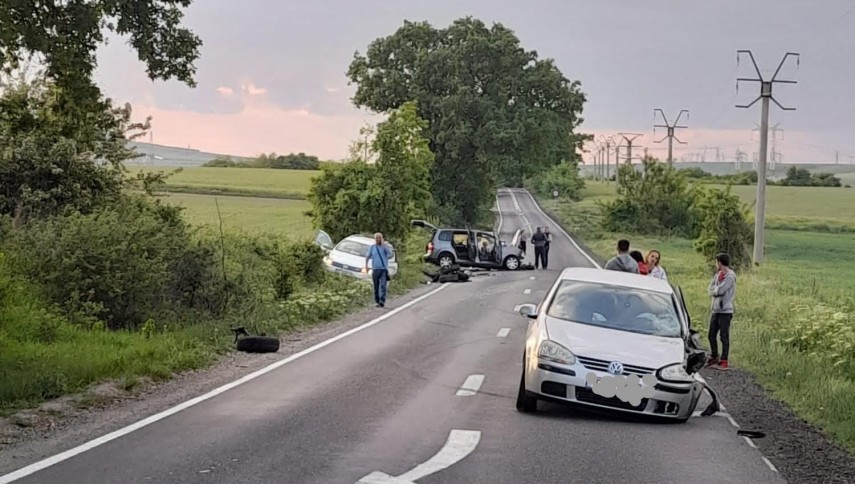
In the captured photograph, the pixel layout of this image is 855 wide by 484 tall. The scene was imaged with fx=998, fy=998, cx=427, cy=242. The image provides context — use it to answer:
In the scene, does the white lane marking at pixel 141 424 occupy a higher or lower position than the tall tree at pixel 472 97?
lower

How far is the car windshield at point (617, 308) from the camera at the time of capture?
1127cm

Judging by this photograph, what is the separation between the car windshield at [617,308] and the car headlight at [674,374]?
2.85 feet

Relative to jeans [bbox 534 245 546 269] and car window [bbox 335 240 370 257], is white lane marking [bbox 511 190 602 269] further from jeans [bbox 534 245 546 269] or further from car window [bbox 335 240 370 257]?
car window [bbox 335 240 370 257]

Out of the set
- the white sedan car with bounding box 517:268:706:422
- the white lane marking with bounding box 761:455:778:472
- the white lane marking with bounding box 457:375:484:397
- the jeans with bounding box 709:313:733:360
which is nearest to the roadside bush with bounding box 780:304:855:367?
the jeans with bounding box 709:313:733:360

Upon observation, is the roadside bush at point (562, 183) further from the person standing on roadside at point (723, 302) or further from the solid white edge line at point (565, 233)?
the person standing on roadside at point (723, 302)

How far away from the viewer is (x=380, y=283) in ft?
81.3

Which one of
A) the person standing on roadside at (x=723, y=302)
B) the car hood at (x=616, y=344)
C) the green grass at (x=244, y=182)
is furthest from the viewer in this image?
the green grass at (x=244, y=182)

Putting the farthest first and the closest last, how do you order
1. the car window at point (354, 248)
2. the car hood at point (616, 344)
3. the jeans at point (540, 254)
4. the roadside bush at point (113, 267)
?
1. the jeans at point (540, 254)
2. the car window at point (354, 248)
3. the roadside bush at point (113, 267)
4. the car hood at point (616, 344)


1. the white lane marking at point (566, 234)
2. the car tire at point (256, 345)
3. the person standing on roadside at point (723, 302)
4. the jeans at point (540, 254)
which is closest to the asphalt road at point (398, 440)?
the car tire at point (256, 345)

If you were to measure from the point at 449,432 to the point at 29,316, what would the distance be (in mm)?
6888

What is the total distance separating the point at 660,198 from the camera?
78375 millimetres

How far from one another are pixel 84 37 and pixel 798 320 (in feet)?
45.5

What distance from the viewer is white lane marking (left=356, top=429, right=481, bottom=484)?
24.0 ft

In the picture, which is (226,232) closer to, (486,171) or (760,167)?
(760,167)
